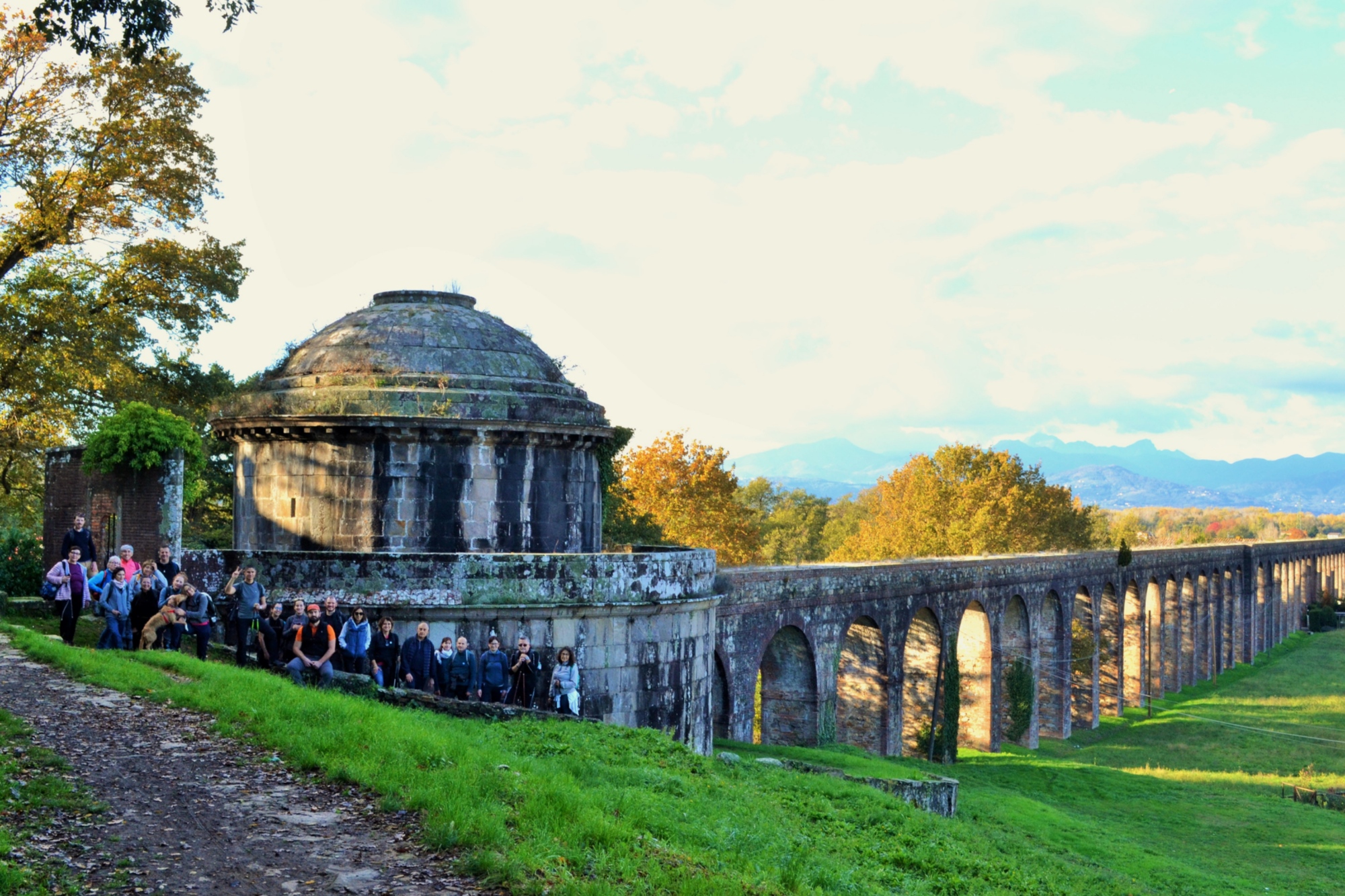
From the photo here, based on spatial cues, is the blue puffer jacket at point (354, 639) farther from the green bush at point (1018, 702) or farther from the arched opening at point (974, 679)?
the green bush at point (1018, 702)

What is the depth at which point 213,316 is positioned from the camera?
2803cm

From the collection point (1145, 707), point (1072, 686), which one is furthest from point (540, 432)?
point (1145, 707)

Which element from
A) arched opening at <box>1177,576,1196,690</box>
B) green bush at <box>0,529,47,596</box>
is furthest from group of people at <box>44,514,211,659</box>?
arched opening at <box>1177,576,1196,690</box>

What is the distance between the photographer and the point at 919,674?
34250 millimetres

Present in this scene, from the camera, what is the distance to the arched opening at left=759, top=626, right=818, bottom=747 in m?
27.5

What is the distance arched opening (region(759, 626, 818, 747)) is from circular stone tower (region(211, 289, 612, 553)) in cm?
1033

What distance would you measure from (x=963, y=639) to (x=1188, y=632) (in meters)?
27.4

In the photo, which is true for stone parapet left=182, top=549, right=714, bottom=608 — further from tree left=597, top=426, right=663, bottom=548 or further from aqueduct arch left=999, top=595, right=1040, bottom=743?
aqueduct arch left=999, top=595, right=1040, bottom=743

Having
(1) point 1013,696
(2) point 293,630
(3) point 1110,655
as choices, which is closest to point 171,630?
(2) point 293,630

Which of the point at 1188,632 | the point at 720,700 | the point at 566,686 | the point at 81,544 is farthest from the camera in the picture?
the point at 1188,632

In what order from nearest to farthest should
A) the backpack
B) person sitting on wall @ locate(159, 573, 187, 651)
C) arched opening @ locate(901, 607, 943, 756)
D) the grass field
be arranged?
the grass field
person sitting on wall @ locate(159, 573, 187, 651)
the backpack
arched opening @ locate(901, 607, 943, 756)

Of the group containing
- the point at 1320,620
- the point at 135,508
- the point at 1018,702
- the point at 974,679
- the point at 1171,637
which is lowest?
the point at 1320,620

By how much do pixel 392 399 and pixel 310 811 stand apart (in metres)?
9.29

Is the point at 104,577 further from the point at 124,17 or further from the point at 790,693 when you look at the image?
the point at 790,693
